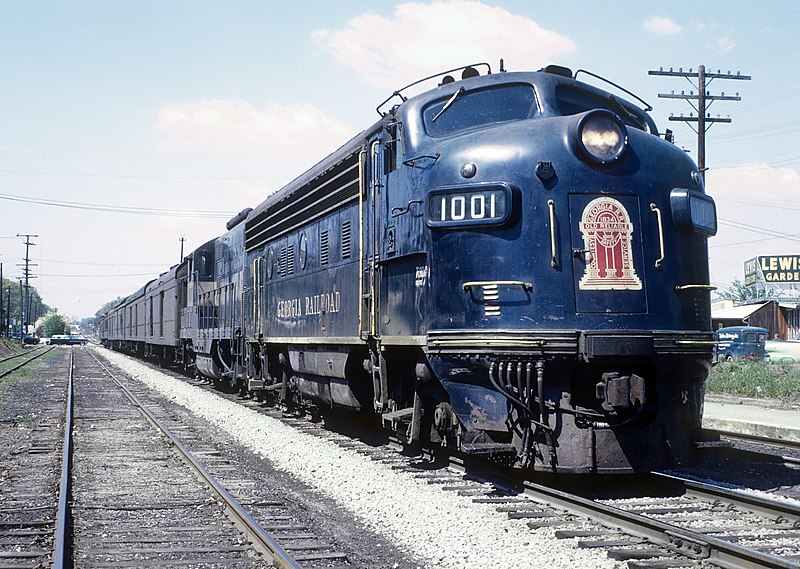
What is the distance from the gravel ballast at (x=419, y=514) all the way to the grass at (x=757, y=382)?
41.3 feet

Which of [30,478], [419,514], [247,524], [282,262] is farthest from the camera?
[282,262]

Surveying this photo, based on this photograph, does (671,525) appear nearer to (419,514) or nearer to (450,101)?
(419,514)

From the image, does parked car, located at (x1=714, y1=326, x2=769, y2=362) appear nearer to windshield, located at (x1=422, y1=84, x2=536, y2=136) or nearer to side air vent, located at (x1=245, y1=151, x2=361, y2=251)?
side air vent, located at (x1=245, y1=151, x2=361, y2=251)

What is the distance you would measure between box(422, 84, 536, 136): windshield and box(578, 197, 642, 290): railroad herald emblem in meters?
1.23

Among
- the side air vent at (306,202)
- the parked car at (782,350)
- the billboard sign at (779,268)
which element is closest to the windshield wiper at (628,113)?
the side air vent at (306,202)

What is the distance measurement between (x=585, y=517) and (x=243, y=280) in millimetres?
11070

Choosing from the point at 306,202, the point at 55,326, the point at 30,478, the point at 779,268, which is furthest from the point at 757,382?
the point at 55,326

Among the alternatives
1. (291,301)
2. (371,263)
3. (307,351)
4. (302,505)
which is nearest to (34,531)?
(302,505)

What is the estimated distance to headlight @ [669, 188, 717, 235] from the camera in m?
7.31

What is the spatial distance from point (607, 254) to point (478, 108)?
195 centimetres

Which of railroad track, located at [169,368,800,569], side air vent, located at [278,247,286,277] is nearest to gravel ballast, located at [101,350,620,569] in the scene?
railroad track, located at [169,368,800,569]

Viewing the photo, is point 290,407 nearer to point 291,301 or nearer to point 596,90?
point 291,301

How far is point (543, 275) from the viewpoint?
272 inches

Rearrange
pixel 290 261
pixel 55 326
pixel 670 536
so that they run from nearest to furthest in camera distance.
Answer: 1. pixel 670 536
2. pixel 290 261
3. pixel 55 326
